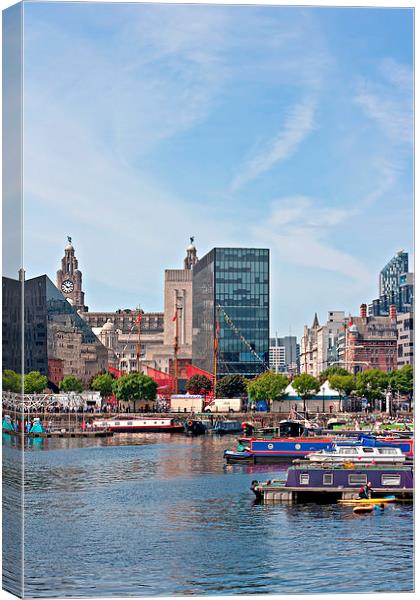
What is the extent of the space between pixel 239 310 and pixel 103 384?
35.8 feet

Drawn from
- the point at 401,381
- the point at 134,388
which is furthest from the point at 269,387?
the point at 401,381

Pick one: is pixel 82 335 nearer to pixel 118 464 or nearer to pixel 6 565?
pixel 118 464

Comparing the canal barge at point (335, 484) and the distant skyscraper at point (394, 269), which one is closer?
the canal barge at point (335, 484)

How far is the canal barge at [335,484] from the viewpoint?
23.9 meters

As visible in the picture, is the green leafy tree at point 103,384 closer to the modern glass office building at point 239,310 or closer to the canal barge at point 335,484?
the modern glass office building at point 239,310

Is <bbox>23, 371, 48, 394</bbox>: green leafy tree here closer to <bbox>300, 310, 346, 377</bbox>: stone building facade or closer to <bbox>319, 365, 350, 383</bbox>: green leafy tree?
<bbox>319, 365, 350, 383</bbox>: green leafy tree

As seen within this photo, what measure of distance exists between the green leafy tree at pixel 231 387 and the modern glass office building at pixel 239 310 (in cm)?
285

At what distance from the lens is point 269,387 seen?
6662 centimetres

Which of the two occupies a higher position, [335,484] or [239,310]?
[239,310]

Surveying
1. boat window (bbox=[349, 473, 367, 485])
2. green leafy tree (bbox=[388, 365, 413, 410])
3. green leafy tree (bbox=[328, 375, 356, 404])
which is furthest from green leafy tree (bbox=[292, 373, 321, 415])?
boat window (bbox=[349, 473, 367, 485])

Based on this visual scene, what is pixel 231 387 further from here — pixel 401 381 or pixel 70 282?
pixel 70 282

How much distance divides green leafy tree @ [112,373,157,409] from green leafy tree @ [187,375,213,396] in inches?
224

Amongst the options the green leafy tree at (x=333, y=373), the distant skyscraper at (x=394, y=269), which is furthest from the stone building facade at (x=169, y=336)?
the distant skyscraper at (x=394, y=269)

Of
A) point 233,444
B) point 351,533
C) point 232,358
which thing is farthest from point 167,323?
point 351,533
